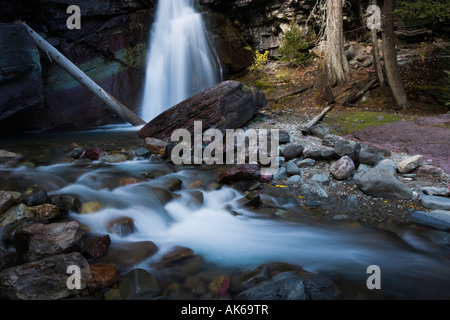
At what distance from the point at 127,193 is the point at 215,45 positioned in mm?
12304

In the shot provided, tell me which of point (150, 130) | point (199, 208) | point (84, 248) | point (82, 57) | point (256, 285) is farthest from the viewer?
point (82, 57)

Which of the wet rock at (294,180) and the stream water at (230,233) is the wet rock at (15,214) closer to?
the stream water at (230,233)

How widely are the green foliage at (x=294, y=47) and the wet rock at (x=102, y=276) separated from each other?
42.3ft

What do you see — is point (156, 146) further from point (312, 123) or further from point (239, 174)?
point (312, 123)

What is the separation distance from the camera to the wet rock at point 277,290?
254 centimetres

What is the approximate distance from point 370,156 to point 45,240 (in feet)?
18.0

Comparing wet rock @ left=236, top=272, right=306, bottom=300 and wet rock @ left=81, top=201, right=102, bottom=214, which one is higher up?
wet rock @ left=81, top=201, right=102, bottom=214

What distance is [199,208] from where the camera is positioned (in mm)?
4934

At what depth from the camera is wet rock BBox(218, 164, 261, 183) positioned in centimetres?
546

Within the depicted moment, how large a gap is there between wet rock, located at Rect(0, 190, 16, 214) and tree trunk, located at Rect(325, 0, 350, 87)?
34.2 feet

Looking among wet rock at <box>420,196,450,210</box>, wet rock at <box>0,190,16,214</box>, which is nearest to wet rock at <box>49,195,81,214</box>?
wet rock at <box>0,190,16,214</box>

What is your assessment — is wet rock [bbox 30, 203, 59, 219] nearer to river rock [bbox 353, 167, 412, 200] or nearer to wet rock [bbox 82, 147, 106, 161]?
wet rock [bbox 82, 147, 106, 161]
